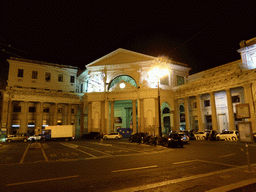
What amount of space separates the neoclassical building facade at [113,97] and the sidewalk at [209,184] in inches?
1187

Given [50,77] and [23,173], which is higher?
[50,77]

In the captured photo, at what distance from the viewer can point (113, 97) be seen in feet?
143

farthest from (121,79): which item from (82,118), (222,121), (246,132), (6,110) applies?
(246,132)

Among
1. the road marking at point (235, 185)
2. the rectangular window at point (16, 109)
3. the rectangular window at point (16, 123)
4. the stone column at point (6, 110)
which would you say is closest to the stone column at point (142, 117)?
the rectangular window at point (16, 123)

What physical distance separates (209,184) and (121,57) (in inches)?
1605

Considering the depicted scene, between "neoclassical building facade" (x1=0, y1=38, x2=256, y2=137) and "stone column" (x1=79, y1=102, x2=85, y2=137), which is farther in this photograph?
"stone column" (x1=79, y1=102, x2=85, y2=137)

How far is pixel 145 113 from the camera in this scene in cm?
4122

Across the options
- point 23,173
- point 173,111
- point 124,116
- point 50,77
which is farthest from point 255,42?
point 50,77

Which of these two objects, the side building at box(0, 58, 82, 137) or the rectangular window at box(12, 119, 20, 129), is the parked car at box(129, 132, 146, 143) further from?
the rectangular window at box(12, 119, 20, 129)

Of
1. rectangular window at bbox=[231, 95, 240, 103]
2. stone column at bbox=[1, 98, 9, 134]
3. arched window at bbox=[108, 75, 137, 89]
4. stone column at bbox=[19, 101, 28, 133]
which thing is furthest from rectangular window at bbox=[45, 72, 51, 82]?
rectangular window at bbox=[231, 95, 240, 103]

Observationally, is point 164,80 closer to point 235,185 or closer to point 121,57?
point 121,57

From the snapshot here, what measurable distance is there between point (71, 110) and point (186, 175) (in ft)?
152

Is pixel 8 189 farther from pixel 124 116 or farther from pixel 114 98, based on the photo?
pixel 124 116

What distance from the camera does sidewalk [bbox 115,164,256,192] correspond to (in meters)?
5.44
